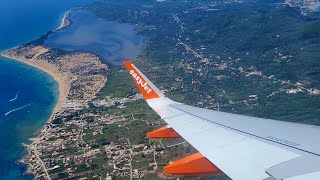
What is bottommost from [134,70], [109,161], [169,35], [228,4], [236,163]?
[109,161]

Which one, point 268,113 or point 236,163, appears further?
point 268,113

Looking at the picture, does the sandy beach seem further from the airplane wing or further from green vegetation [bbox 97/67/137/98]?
the airplane wing

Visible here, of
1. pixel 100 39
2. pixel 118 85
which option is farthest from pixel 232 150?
pixel 100 39

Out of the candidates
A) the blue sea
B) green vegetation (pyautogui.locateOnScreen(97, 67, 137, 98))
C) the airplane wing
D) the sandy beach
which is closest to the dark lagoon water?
the blue sea

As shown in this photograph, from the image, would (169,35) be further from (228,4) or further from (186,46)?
(228,4)

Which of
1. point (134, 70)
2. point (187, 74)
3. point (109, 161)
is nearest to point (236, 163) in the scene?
point (134, 70)

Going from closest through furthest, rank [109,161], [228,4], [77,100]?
[109,161] → [77,100] → [228,4]
